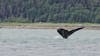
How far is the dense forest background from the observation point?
463 feet

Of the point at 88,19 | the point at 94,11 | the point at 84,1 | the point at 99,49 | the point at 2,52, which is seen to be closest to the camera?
the point at 2,52

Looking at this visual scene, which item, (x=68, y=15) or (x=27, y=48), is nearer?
(x=27, y=48)

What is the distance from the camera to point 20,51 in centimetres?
4762

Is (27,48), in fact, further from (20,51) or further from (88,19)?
(88,19)

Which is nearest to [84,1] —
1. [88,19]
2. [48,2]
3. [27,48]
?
[48,2]

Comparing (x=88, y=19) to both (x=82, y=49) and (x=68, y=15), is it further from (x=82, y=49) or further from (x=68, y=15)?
(x=82, y=49)

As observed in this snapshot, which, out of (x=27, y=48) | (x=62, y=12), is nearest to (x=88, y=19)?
(x=62, y=12)

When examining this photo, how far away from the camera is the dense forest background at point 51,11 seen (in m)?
141

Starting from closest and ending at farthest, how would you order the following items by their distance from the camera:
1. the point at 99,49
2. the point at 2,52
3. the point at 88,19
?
1. the point at 2,52
2. the point at 99,49
3. the point at 88,19

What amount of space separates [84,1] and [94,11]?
447 inches

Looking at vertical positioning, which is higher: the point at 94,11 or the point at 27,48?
the point at 27,48

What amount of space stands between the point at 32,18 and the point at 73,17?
10.7 meters

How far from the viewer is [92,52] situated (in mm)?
46500

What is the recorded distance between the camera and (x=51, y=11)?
151 m
